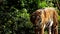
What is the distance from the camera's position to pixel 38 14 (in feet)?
18.7

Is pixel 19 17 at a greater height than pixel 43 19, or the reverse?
pixel 43 19

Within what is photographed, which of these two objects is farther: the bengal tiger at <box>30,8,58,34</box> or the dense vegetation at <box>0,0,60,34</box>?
the dense vegetation at <box>0,0,60,34</box>

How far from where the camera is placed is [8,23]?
9.47 m

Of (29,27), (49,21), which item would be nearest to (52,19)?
(49,21)

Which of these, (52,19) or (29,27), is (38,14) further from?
(29,27)

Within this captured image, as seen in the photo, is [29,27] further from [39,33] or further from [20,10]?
[39,33]

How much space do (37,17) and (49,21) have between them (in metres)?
0.71

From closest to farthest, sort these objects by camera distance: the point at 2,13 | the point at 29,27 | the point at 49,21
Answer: the point at 49,21 → the point at 29,27 → the point at 2,13

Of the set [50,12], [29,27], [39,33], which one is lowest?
[29,27]

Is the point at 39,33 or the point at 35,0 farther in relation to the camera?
the point at 35,0

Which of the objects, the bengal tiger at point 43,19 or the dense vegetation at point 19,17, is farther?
the dense vegetation at point 19,17

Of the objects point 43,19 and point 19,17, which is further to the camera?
point 19,17

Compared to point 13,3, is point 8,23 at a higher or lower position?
lower

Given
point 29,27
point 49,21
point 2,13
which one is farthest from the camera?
point 2,13
